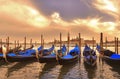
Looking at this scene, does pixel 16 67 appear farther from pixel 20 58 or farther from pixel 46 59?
pixel 20 58

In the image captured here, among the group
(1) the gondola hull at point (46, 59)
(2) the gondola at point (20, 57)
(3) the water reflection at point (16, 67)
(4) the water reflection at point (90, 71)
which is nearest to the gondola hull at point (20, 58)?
(2) the gondola at point (20, 57)

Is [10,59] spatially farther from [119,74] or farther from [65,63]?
[119,74]

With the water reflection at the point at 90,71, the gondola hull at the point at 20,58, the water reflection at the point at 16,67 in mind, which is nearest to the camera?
the water reflection at the point at 90,71

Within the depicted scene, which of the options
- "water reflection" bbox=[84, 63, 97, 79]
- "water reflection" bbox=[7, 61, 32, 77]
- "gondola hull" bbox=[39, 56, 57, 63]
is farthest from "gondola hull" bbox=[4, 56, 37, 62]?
"water reflection" bbox=[84, 63, 97, 79]

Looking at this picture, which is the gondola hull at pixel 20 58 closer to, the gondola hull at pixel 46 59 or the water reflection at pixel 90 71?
the gondola hull at pixel 46 59

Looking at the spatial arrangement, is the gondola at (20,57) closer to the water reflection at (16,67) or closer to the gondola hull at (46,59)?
the water reflection at (16,67)

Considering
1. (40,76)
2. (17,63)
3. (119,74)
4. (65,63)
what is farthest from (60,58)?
(17,63)

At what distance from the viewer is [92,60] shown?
2759cm

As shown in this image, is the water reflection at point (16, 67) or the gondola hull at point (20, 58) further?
the gondola hull at point (20, 58)

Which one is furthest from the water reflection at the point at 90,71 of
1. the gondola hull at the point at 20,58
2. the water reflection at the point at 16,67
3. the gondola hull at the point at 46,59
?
the gondola hull at the point at 20,58

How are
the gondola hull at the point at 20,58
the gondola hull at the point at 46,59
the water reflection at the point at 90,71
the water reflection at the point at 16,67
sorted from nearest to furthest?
the water reflection at the point at 90,71 < the water reflection at the point at 16,67 < the gondola hull at the point at 46,59 < the gondola hull at the point at 20,58

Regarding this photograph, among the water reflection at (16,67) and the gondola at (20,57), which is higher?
the gondola at (20,57)

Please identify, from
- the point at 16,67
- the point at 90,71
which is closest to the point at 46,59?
the point at 16,67

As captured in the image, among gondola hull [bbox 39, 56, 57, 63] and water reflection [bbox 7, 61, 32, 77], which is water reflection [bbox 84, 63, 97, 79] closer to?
gondola hull [bbox 39, 56, 57, 63]
